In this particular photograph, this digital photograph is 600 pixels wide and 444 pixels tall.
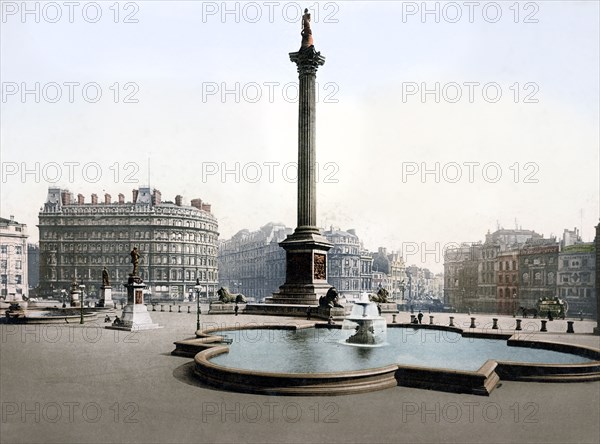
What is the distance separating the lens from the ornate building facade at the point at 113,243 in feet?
302

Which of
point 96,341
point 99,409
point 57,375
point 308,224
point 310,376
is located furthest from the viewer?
point 308,224

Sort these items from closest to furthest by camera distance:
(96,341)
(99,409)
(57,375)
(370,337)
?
(99,409) < (57,375) < (370,337) < (96,341)

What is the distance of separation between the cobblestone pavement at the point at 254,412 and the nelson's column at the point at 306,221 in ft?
66.9

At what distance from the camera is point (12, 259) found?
78875mm

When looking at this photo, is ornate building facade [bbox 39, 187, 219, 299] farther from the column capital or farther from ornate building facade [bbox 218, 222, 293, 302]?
the column capital

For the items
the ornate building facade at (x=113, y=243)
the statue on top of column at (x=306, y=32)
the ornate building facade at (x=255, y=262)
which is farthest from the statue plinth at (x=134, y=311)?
the ornate building facade at (x=255, y=262)

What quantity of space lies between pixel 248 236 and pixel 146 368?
14509 centimetres

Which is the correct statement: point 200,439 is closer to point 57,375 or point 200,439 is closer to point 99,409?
point 99,409

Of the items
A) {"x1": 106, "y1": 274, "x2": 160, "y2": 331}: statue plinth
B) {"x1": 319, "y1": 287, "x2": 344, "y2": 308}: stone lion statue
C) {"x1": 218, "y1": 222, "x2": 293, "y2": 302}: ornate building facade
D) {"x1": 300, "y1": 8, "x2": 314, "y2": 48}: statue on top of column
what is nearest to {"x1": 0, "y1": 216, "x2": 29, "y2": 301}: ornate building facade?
{"x1": 218, "y1": 222, "x2": 293, "y2": 302}: ornate building facade

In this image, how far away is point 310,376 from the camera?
1067 cm

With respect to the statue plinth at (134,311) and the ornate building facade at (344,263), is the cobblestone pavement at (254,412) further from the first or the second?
the ornate building facade at (344,263)

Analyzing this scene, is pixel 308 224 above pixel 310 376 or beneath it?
above

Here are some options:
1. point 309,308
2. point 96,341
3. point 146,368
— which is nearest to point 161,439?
point 146,368

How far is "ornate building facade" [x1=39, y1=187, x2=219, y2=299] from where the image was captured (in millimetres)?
92125
